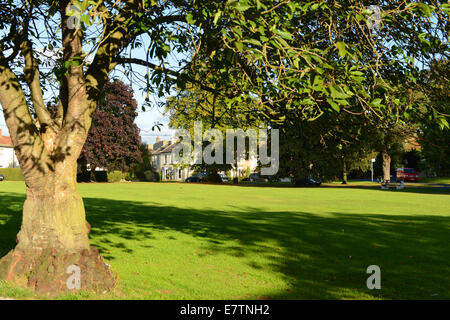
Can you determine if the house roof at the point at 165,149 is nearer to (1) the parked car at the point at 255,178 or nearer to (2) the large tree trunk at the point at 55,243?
(1) the parked car at the point at 255,178

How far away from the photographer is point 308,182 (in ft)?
182

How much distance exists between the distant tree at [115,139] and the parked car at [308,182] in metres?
26.8

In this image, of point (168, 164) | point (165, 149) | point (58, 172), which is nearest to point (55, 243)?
point (58, 172)

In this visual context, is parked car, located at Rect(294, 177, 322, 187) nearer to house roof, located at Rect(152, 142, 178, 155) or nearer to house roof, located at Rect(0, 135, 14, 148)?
house roof, located at Rect(152, 142, 178, 155)

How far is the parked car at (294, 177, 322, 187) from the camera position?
5470 cm

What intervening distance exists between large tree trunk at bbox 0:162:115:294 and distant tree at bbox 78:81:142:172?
5600 cm

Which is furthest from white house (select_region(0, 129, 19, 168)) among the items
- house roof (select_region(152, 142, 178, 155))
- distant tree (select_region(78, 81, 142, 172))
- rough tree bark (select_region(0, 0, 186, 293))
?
rough tree bark (select_region(0, 0, 186, 293))

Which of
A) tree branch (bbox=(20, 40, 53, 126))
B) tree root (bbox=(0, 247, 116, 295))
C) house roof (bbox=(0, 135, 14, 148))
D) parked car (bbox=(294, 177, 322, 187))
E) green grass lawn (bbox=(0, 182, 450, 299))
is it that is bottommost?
green grass lawn (bbox=(0, 182, 450, 299))

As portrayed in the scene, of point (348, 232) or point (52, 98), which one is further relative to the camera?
point (348, 232)

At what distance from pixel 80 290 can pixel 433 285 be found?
20.3ft

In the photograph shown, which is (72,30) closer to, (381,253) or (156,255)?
(156,255)

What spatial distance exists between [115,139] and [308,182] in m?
30.1

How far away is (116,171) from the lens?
68812 millimetres
